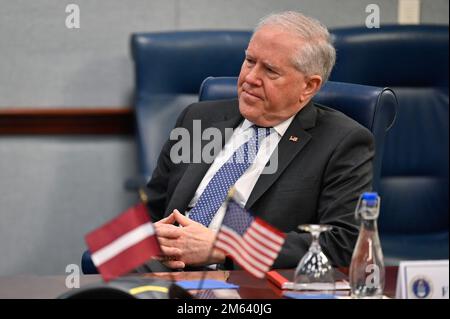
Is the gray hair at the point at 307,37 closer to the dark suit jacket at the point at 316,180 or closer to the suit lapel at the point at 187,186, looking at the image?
the dark suit jacket at the point at 316,180

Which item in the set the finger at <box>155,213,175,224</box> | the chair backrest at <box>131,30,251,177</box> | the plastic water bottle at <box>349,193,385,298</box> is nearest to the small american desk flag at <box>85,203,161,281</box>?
the plastic water bottle at <box>349,193,385,298</box>

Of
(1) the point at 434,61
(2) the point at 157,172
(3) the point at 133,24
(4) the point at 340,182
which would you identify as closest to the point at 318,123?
(4) the point at 340,182

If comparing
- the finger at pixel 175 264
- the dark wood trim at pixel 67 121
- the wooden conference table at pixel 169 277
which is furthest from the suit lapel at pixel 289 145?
the dark wood trim at pixel 67 121

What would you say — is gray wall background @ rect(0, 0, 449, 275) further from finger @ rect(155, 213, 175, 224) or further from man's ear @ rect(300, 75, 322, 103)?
finger @ rect(155, 213, 175, 224)

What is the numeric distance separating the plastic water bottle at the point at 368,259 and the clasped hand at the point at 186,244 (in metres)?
0.61

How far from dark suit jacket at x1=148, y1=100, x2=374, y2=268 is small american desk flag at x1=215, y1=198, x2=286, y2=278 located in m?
0.57

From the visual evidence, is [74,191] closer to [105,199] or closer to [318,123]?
[105,199]

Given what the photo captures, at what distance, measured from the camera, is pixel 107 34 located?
169 inches

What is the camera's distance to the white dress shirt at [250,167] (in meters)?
2.75

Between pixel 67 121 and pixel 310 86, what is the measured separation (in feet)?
5.95

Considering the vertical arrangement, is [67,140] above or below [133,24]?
below

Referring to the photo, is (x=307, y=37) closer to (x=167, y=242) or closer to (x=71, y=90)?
(x=167, y=242)

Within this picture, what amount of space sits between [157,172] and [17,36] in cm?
156

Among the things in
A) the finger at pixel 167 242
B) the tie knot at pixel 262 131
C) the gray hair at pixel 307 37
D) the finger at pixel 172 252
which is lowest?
the finger at pixel 172 252
